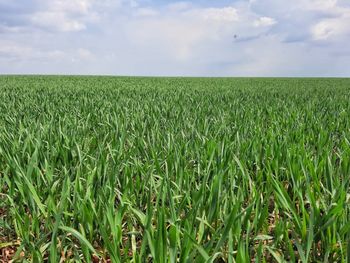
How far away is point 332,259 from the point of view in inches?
77.7

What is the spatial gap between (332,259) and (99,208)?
115cm

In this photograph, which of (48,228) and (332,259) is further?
(48,228)

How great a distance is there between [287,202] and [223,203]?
381 mm

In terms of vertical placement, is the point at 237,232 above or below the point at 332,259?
above

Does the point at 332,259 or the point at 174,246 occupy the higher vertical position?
the point at 174,246

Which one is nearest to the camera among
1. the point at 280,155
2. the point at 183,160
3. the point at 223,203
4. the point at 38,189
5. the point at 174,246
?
the point at 174,246

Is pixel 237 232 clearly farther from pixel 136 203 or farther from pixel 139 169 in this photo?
pixel 139 169

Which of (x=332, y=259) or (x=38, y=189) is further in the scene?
(x=38, y=189)

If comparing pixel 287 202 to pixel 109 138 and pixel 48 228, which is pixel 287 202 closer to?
pixel 48 228

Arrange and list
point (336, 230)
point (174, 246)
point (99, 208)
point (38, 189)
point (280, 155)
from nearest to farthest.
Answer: point (174, 246) < point (336, 230) < point (99, 208) < point (38, 189) < point (280, 155)

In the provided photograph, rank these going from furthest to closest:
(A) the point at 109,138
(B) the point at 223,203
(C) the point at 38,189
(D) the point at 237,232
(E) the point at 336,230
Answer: (A) the point at 109,138 < (C) the point at 38,189 < (B) the point at 223,203 < (E) the point at 336,230 < (D) the point at 237,232

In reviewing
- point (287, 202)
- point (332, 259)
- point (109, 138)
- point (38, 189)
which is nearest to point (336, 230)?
point (332, 259)

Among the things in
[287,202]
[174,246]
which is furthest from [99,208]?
[287,202]

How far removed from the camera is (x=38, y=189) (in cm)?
266
